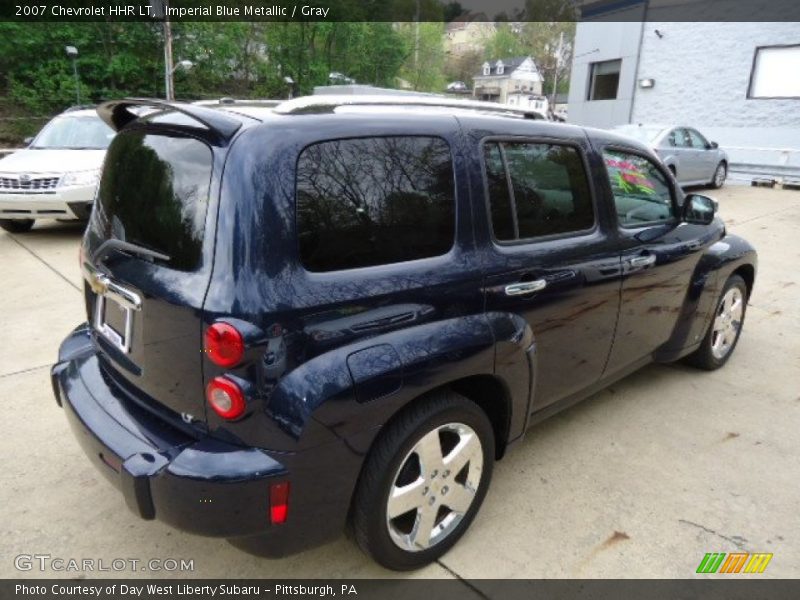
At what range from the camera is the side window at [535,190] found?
2.53 m

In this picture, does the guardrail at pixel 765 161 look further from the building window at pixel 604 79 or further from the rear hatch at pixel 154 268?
the rear hatch at pixel 154 268

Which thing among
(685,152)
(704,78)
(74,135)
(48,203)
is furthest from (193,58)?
(48,203)

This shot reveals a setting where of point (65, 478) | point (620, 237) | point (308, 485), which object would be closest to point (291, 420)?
point (308, 485)

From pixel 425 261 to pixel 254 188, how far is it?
0.68m

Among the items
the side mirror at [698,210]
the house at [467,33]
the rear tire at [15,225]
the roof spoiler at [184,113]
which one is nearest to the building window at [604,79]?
the rear tire at [15,225]

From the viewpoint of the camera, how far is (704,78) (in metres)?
18.5

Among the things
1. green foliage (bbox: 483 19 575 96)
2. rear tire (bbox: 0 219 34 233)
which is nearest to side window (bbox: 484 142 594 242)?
rear tire (bbox: 0 219 34 233)

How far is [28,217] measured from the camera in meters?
7.72

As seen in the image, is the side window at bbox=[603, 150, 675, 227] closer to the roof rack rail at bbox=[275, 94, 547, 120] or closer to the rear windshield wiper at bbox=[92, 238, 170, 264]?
the roof rack rail at bbox=[275, 94, 547, 120]

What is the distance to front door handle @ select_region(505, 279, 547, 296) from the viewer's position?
249 cm

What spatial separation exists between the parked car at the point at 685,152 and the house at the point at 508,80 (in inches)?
2626

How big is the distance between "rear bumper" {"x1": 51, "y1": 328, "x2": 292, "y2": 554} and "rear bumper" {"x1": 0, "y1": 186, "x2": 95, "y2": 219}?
6461 millimetres

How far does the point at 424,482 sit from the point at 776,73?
19.2 metres

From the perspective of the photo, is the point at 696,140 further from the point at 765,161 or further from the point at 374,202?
the point at 374,202
